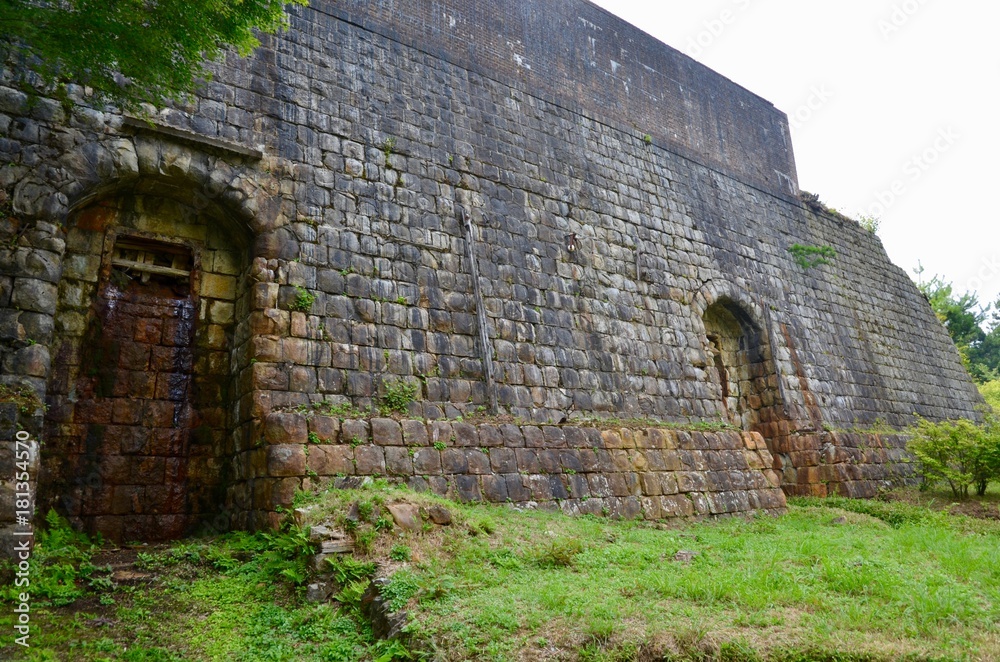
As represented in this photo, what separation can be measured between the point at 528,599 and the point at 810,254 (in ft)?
41.7

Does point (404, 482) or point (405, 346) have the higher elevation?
point (405, 346)

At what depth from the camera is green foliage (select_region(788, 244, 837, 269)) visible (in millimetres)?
14320

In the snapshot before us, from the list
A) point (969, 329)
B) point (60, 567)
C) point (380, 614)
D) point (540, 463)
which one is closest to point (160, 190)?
point (60, 567)

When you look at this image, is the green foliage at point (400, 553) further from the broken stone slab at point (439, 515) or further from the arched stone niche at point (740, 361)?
the arched stone niche at point (740, 361)

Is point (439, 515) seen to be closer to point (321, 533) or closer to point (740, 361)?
point (321, 533)

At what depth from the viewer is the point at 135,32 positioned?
4.93 meters

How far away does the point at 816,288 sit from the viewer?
1441cm

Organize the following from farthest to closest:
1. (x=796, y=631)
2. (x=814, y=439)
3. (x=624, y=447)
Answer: (x=814, y=439) < (x=624, y=447) < (x=796, y=631)

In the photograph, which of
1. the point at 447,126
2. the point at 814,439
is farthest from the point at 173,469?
the point at 814,439

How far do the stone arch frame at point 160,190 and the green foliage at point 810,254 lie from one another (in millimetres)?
11308

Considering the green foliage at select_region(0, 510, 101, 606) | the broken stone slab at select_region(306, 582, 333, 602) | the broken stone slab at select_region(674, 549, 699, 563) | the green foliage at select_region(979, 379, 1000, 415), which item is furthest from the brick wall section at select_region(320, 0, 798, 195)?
the green foliage at select_region(979, 379, 1000, 415)

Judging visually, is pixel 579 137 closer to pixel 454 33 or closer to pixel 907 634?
pixel 454 33

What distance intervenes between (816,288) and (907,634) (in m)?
11.9

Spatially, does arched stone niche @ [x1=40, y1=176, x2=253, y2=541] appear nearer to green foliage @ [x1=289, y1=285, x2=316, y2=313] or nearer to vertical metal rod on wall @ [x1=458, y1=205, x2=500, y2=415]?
green foliage @ [x1=289, y1=285, x2=316, y2=313]
